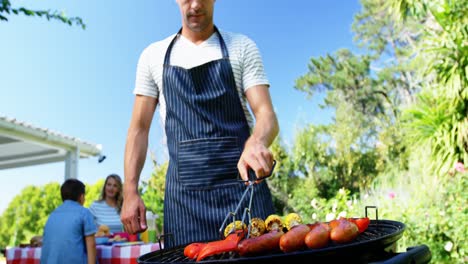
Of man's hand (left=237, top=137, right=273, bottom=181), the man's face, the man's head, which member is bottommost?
man's hand (left=237, top=137, right=273, bottom=181)

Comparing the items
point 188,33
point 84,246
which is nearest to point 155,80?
point 188,33

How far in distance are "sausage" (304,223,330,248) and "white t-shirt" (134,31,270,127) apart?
78cm

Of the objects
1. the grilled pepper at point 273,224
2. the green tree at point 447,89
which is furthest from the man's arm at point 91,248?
the green tree at point 447,89

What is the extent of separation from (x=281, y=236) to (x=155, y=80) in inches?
37.5

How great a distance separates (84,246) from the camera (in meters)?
3.56

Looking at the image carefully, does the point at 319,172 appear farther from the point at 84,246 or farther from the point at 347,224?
the point at 347,224

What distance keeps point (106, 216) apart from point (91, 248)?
1.41 metres

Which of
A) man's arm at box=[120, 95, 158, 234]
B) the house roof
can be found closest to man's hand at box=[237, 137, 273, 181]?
man's arm at box=[120, 95, 158, 234]

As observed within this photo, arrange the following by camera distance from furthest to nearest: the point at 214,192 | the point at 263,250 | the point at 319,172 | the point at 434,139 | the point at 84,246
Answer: the point at 319,172 → the point at 434,139 → the point at 84,246 → the point at 214,192 → the point at 263,250

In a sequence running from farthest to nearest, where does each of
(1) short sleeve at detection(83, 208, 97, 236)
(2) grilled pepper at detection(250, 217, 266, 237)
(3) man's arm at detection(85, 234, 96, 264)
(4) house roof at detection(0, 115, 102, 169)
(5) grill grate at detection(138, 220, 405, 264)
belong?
(4) house roof at detection(0, 115, 102, 169) → (1) short sleeve at detection(83, 208, 97, 236) → (3) man's arm at detection(85, 234, 96, 264) → (2) grilled pepper at detection(250, 217, 266, 237) → (5) grill grate at detection(138, 220, 405, 264)

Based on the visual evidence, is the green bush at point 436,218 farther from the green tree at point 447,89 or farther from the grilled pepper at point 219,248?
the grilled pepper at point 219,248

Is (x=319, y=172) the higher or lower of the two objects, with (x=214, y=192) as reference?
higher

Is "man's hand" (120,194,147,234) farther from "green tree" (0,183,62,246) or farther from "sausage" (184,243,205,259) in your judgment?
"green tree" (0,183,62,246)

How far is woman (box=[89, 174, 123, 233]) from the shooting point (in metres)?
4.85
